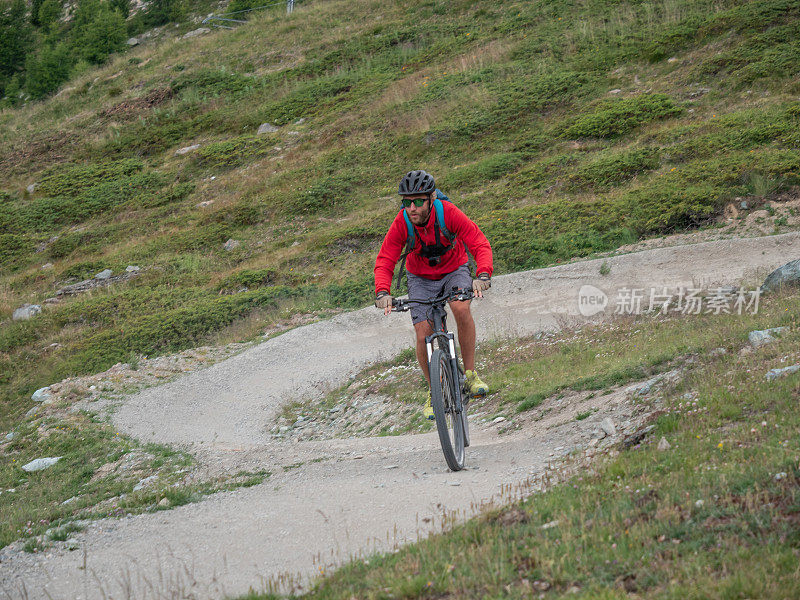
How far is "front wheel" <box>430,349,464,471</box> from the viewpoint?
6285mm

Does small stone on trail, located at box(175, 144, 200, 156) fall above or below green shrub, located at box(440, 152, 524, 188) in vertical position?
above

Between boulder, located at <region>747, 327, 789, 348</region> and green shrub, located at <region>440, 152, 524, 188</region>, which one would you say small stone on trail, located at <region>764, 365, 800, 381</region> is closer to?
boulder, located at <region>747, 327, 789, 348</region>

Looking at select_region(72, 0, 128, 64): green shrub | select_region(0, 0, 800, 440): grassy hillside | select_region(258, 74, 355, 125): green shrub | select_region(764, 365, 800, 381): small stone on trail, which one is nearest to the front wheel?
select_region(764, 365, 800, 381): small stone on trail

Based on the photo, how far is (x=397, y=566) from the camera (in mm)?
4176

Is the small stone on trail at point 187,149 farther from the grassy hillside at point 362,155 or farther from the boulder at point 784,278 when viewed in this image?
the boulder at point 784,278

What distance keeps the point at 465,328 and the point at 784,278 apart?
20.4 feet

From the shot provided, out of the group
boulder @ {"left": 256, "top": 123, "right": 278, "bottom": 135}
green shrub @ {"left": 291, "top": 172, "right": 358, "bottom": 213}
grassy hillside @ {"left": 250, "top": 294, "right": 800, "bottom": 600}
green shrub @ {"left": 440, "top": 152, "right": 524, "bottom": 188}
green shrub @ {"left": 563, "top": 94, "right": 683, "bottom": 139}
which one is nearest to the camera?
grassy hillside @ {"left": 250, "top": 294, "right": 800, "bottom": 600}

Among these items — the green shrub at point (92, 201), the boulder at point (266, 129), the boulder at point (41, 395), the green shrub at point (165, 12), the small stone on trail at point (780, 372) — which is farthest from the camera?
the green shrub at point (165, 12)

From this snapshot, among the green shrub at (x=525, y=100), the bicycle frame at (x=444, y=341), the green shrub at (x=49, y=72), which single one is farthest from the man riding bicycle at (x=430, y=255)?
the green shrub at (x=49, y=72)

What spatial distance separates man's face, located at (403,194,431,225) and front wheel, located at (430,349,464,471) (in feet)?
4.18

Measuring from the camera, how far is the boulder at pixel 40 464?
10.9 meters

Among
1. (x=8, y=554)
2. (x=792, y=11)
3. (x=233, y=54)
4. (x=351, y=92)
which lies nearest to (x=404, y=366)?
(x=8, y=554)

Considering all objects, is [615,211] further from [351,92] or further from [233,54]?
[233,54]

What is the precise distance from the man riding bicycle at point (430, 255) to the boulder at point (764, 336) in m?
2.91
